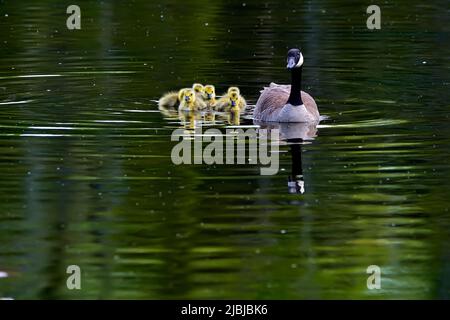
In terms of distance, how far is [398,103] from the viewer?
16.6 metres

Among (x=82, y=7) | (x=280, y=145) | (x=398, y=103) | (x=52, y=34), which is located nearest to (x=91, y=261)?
(x=280, y=145)

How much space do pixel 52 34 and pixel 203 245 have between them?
1534 centimetres

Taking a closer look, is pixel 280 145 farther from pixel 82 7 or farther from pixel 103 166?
pixel 82 7

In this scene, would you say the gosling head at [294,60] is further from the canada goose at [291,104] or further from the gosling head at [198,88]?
the gosling head at [198,88]

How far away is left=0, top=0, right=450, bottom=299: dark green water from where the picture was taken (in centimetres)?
942

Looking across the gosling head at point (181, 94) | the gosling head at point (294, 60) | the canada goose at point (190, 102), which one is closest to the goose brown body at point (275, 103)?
the gosling head at point (294, 60)

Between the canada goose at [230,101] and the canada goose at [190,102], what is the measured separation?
224 mm

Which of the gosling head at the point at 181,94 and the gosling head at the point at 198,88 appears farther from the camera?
the gosling head at the point at 198,88

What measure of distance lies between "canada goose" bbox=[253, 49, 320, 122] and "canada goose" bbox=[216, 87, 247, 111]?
10.2 inches

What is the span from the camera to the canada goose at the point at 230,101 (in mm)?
16672

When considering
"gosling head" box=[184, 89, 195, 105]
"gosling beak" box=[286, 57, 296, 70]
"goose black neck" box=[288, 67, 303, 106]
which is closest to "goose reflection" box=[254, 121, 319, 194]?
"goose black neck" box=[288, 67, 303, 106]

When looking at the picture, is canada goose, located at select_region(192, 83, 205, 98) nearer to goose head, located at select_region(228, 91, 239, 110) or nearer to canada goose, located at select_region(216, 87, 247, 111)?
canada goose, located at select_region(216, 87, 247, 111)

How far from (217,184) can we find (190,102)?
480 centimetres
